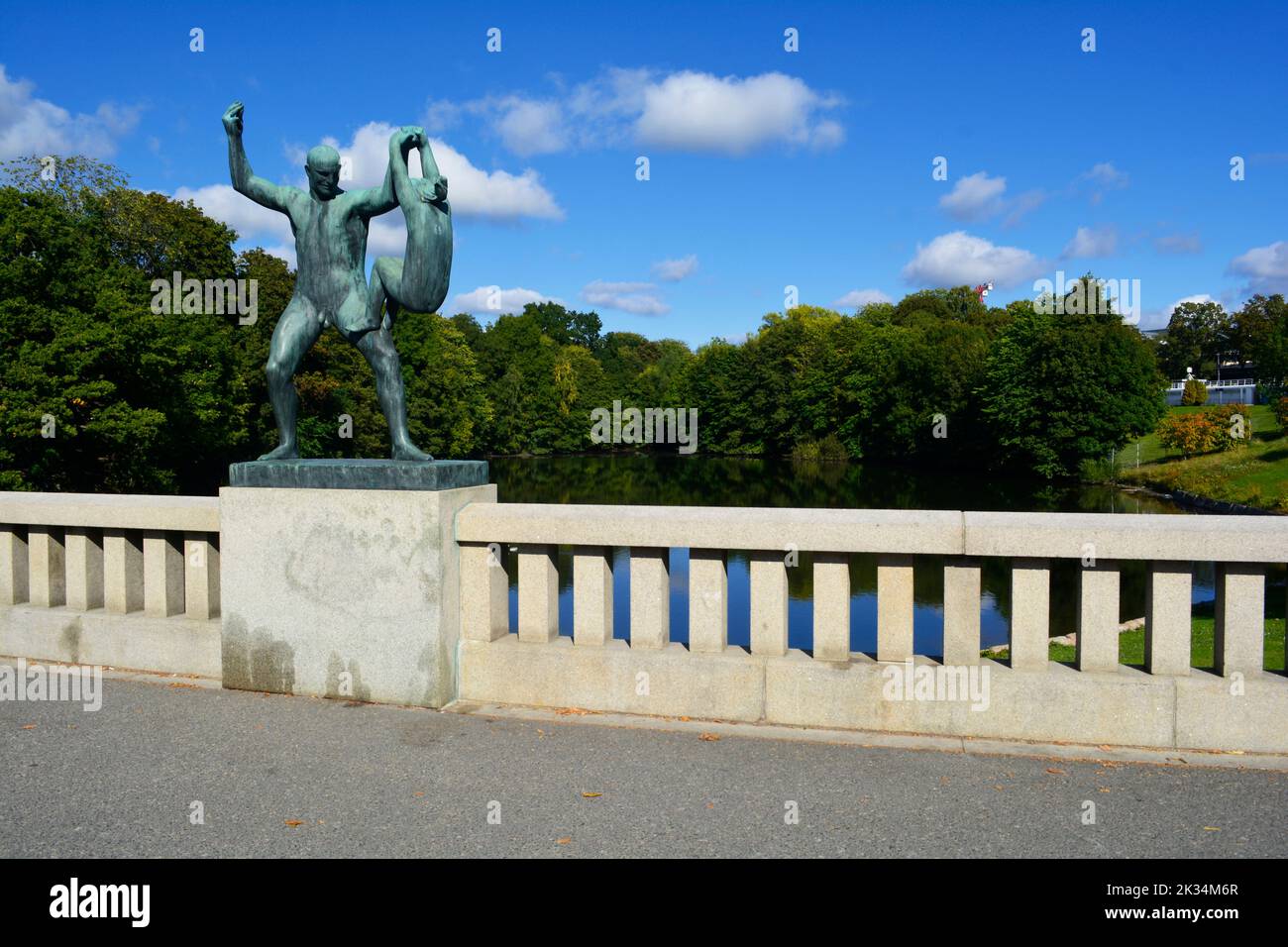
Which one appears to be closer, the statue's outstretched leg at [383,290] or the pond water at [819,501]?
the statue's outstretched leg at [383,290]

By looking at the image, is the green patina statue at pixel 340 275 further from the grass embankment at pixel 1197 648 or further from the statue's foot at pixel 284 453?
the grass embankment at pixel 1197 648

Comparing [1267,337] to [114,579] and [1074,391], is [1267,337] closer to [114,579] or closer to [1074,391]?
[1074,391]

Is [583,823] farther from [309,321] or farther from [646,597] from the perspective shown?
[309,321]

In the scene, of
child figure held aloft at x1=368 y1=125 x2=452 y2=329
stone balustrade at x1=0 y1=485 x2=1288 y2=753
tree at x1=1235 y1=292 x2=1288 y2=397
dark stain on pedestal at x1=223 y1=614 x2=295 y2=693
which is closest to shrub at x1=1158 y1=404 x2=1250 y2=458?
tree at x1=1235 y1=292 x2=1288 y2=397

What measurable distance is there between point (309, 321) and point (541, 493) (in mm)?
35365

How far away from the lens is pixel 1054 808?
3.95 meters

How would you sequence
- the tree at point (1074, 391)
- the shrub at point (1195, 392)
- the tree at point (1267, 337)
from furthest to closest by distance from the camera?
the shrub at point (1195, 392) < the tree at point (1267, 337) < the tree at point (1074, 391)

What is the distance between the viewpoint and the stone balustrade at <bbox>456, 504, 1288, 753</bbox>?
458 centimetres

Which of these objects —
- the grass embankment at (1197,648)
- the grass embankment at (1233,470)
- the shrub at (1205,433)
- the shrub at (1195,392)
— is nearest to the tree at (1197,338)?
the shrub at (1195,392)

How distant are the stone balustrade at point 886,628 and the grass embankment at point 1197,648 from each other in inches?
221

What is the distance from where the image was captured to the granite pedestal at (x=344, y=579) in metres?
5.36

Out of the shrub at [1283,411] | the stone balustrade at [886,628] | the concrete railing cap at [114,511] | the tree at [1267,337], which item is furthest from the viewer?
the tree at [1267,337]

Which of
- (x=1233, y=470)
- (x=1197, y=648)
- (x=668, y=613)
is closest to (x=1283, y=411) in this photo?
(x=1233, y=470)
